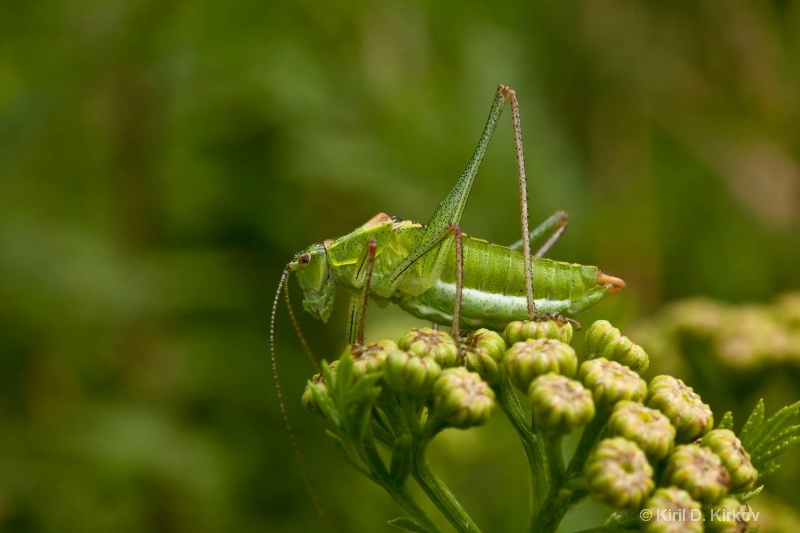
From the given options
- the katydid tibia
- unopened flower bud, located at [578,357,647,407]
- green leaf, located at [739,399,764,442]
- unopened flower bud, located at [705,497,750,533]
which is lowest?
unopened flower bud, located at [705,497,750,533]

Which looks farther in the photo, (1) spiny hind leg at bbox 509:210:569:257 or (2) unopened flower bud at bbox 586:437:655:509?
(1) spiny hind leg at bbox 509:210:569:257

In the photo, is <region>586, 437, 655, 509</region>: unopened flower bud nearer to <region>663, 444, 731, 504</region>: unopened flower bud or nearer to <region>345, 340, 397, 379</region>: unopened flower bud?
<region>663, 444, 731, 504</region>: unopened flower bud

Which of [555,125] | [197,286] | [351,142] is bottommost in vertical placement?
[197,286]

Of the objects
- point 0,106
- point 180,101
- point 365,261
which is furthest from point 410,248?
point 0,106

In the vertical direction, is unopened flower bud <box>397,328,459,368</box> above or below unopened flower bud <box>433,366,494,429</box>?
above

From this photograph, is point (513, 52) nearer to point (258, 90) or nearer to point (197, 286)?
point (258, 90)

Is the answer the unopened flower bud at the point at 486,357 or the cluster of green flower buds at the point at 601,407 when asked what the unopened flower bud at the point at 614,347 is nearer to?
the cluster of green flower buds at the point at 601,407

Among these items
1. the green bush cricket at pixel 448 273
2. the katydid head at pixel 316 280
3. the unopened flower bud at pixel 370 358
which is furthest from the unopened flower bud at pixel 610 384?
the katydid head at pixel 316 280

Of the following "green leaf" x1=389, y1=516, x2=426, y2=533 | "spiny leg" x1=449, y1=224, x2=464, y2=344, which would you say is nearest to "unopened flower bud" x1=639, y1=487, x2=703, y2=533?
"green leaf" x1=389, y1=516, x2=426, y2=533
